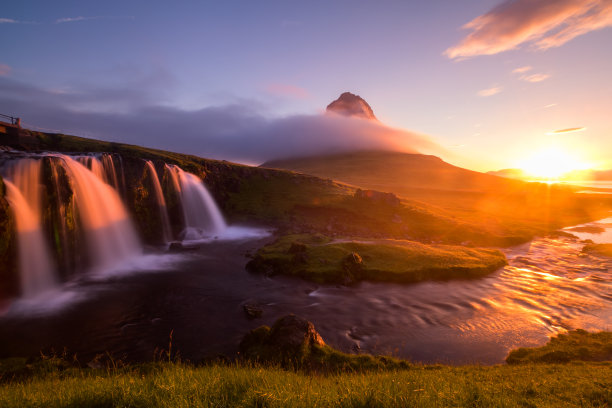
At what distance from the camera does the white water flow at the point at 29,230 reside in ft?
85.1

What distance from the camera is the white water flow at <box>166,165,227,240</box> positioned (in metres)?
55.9

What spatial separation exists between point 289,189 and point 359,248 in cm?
5182

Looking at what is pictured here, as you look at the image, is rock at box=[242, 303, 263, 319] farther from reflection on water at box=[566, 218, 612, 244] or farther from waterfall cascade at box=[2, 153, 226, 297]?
reflection on water at box=[566, 218, 612, 244]

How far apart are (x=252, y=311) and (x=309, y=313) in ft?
15.4

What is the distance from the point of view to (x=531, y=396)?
365 inches

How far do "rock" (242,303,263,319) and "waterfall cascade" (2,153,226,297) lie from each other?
19.8m

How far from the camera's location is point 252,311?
22.8m

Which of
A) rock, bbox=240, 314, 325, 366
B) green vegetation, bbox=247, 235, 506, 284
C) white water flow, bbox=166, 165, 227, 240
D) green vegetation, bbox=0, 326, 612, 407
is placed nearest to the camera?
green vegetation, bbox=0, 326, 612, 407

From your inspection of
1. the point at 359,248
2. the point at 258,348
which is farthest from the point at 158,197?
the point at 258,348

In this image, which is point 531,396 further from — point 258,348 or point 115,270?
point 115,270

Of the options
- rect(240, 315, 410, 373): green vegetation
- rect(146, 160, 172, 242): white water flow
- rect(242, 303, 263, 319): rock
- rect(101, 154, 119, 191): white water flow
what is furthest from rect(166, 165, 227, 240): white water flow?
rect(240, 315, 410, 373): green vegetation

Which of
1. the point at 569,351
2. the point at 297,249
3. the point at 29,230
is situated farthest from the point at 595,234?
the point at 29,230

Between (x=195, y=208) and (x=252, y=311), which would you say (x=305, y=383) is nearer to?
(x=252, y=311)

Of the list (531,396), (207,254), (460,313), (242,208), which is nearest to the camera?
(531,396)
